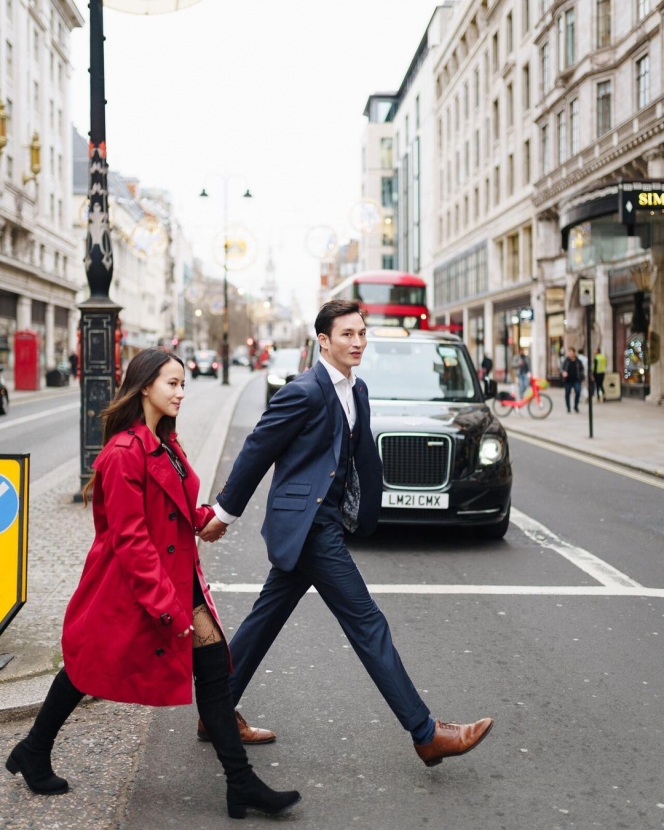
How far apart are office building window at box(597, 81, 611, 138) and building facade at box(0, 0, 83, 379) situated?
2340 cm

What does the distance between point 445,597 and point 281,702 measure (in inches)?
86.5

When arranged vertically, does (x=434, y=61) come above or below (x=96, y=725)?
above

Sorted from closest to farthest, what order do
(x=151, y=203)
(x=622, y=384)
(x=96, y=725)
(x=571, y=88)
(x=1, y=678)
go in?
(x=96, y=725) < (x=1, y=678) < (x=151, y=203) < (x=622, y=384) < (x=571, y=88)

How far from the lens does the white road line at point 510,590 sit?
21.2 ft

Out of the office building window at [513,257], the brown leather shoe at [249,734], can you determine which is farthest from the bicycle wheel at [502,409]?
the brown leather shoe at [249,734]

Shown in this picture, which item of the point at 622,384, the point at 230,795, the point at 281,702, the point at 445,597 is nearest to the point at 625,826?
the point at 230,795

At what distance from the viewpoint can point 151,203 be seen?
28375 mm

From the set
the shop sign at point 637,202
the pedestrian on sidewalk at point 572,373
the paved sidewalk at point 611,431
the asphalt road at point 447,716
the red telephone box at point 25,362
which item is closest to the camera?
the asphalt road at point 447,716

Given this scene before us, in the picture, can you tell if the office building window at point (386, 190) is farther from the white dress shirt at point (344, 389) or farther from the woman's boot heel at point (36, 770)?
the woman's boot heel at point (36, 770)

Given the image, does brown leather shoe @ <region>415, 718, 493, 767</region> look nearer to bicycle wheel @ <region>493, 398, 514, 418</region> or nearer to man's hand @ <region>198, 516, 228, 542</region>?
man's hand @ <region>198, 516, 228, 542</region>

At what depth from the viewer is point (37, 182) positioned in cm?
5162

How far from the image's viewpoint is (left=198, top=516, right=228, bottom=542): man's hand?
11.6 ft

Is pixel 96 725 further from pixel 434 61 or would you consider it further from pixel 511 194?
pixel 434 61

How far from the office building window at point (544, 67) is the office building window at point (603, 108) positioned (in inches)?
262
